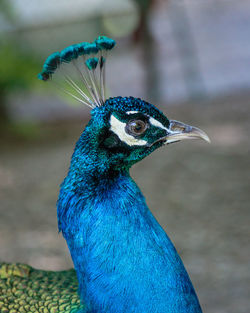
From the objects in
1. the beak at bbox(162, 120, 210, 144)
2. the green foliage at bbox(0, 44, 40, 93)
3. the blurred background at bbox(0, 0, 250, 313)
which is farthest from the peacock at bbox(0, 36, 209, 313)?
the green foliage at bbox(0, 44, 40, 93)

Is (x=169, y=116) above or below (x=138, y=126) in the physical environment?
above

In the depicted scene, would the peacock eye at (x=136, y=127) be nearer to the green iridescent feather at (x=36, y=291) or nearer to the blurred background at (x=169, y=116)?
the green iridescent feather at (x=36, y=291)

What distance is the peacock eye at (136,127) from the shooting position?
1190 mm

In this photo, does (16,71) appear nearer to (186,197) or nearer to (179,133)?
(186,197)

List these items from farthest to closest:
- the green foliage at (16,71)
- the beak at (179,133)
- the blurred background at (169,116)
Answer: the green foliage at (16,71) < the blurred background at (169,116) < the beak at (179,133)

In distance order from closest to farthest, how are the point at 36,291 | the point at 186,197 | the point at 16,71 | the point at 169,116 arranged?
1. the point at 36,291
2. the point at 186,197
3. the point at 16,71
4. the point at 169,116

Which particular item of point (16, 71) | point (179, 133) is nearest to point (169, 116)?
point (16, 71)

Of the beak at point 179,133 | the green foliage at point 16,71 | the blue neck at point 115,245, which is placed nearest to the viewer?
the blue neck at point 115,245

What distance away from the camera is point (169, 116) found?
14.5 feet

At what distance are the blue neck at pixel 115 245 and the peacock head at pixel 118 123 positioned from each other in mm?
33

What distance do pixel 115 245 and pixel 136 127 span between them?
0.29m

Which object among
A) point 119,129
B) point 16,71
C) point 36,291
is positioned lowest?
point 36,291

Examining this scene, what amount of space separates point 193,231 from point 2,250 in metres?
1.08

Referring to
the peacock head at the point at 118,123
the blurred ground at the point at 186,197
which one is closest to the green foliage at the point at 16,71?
the blurred ground at the point at 186,197
